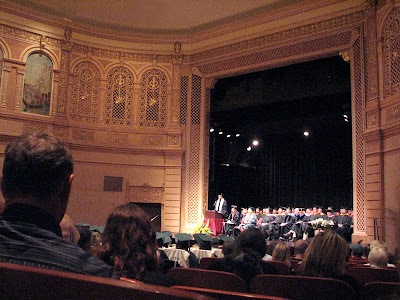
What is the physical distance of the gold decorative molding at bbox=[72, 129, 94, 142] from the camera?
13297 mm

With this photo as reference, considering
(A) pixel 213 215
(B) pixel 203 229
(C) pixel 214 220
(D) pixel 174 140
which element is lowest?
(B) pixel 203 229

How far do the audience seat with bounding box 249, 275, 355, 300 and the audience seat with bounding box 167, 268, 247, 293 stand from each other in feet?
0.85

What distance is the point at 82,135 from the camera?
13406mm

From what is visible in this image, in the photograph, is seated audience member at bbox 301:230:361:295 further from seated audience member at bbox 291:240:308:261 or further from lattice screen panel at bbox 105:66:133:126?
lattice screen panel at bbox 105:66:133:126

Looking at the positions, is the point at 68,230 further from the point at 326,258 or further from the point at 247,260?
the point at 326,258

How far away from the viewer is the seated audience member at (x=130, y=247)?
1.91 metres

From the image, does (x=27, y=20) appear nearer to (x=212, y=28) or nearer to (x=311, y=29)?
(x=212, y=28)

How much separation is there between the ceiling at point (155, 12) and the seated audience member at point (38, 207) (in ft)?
39.9

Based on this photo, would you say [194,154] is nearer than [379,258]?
No

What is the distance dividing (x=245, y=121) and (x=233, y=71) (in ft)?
10.5

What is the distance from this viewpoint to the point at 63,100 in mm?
13188

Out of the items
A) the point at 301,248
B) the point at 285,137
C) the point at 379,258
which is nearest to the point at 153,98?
the point at 285,137

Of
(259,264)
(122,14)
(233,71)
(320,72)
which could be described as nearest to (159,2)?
(122,14)

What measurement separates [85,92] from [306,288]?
12.9 metres
